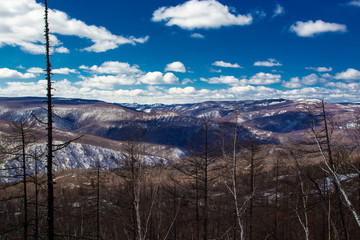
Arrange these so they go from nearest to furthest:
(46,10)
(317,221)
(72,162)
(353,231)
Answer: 1. (46,10)
2. (353,231)
3. (317,221)
4. (72,162)

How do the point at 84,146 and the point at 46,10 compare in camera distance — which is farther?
the point at 84,146

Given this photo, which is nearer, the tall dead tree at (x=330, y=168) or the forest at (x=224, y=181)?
the tall dead tree at (x=330, y=168)

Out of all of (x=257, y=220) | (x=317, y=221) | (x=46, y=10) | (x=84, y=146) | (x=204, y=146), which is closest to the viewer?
(x=46, y=10)

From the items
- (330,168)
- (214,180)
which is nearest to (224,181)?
(330,168)

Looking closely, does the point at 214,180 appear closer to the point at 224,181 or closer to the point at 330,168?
the point at 224,181

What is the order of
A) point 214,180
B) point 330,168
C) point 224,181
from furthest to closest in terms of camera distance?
point 214,180 < point 224,181 < point 330,168

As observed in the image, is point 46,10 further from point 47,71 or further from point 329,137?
point 329,137

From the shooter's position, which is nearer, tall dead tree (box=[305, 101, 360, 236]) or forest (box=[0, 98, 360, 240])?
tall dead tree (box=[305, 101, 360, 236])

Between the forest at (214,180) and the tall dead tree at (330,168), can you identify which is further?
the forest at (214,180)

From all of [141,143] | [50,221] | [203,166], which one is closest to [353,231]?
[203,166]

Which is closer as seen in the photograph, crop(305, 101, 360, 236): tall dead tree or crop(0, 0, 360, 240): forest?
crop(305, 101, 360, 236): tall dead tree

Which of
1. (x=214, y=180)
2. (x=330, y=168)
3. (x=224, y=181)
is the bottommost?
(x=214, y=180)
